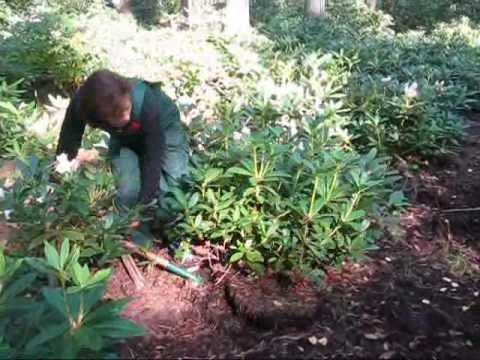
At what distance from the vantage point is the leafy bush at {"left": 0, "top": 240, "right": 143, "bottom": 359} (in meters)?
2.03

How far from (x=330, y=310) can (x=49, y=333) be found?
164 cm

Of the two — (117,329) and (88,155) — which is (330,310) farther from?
(88,155)

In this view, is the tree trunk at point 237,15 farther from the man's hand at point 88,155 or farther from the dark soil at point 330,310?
the dark soil at point 330,310

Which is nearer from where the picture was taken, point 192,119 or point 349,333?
point 349,333

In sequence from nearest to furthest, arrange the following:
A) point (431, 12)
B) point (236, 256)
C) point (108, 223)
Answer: point (108, 223) < point (236, 256) < point (431, 12)

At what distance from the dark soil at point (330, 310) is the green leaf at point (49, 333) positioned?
738mm

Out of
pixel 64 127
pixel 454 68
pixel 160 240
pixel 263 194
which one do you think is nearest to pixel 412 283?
pixel 263 194

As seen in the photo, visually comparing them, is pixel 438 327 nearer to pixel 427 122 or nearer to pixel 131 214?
pixel 131 214

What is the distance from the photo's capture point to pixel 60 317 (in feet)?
7.25

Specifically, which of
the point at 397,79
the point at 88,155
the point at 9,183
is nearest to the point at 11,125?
the point at 88,155

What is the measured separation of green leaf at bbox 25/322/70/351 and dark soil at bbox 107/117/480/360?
2.42 ft

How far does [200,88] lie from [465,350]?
483 centimetres

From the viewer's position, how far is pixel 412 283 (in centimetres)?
345

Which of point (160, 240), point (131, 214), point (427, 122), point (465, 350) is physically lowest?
point (465, 350)
